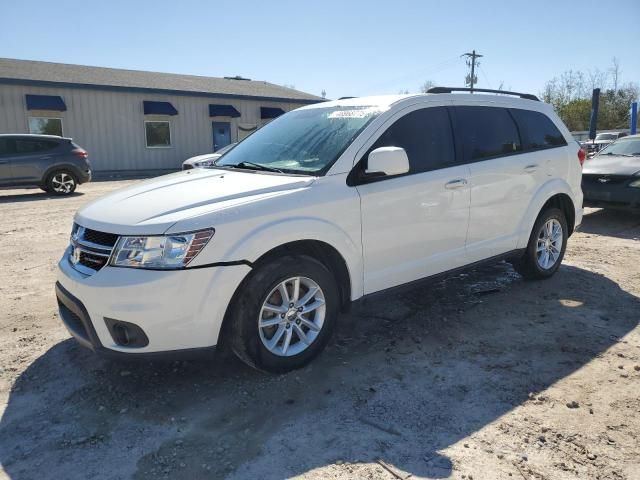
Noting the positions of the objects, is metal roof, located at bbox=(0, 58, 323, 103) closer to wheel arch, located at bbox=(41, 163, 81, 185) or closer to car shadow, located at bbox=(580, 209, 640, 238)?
wheel arch, located at bbox=(41, 163, 81, 185)

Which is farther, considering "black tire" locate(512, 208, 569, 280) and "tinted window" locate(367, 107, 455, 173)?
"black tire" locate(512, 208, 569, 280)

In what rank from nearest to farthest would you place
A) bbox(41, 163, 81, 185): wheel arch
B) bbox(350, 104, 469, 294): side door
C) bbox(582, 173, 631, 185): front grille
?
1. bbox(350, 104, 469, 294): side door
2. bbox(582, 173, 631, 185): front grille
3. bbox(41, 163, 81, 185): wheel arch

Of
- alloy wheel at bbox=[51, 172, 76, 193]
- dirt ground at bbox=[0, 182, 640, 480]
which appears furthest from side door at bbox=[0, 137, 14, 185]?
dirt ground at bbox=[0, 182, 640, 480]

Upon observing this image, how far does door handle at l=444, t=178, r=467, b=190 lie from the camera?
421cm

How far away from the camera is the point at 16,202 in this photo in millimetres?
12406

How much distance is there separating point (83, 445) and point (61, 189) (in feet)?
41.5

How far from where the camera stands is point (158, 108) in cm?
2250

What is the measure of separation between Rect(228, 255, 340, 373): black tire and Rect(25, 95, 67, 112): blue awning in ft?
65.0

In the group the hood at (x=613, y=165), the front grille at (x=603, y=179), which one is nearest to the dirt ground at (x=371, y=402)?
the front grille at (x=603, y=179)

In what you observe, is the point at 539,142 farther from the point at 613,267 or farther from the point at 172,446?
the point at 172,446

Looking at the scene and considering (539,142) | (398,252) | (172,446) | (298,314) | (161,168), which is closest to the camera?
(172,446)

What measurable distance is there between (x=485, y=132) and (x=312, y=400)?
2929mm

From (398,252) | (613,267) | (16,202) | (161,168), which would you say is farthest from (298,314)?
(161,168)

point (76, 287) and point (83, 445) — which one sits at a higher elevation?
point (76, 287)
